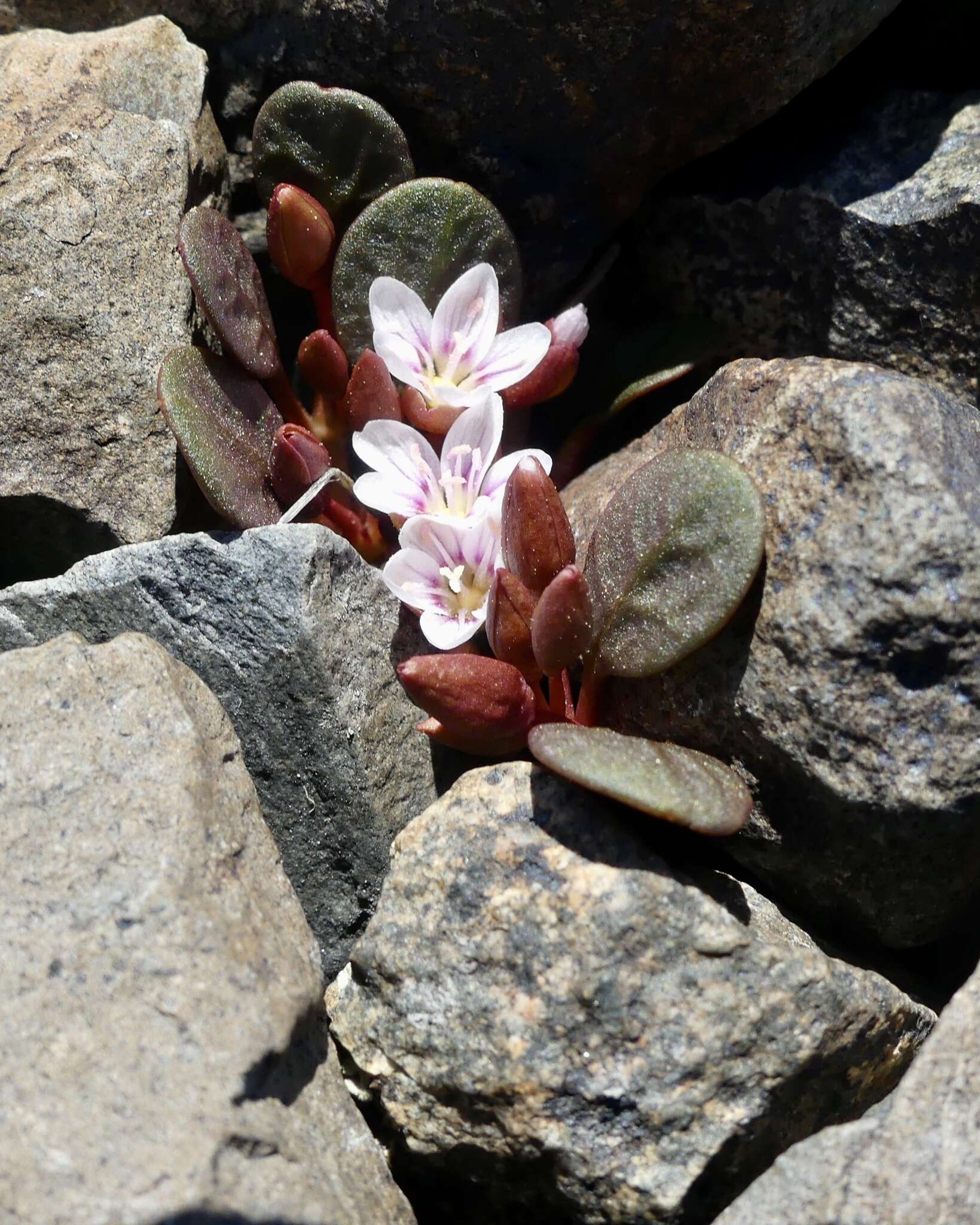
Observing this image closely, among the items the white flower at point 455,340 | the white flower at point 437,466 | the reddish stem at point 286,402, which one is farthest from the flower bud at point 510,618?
the reddish stem at point 286,402

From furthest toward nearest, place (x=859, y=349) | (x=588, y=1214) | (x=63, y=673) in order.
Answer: (x=859, y=349)
(x=63, y=673)
(x=588, y=1214)

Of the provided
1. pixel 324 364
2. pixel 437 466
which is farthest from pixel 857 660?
pixel 324 364

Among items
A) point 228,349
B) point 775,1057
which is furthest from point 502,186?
point 775,1057

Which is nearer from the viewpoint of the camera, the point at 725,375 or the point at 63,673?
the point at 63,673

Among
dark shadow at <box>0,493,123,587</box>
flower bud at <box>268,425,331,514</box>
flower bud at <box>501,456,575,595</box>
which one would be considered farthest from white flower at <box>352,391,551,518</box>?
dark shadow at <box>0,493,123,587</box>

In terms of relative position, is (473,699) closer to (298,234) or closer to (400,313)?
(400,313)

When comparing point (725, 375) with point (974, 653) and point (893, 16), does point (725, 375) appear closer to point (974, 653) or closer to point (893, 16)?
point (974, 653)

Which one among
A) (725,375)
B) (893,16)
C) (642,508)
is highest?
(893,16)
